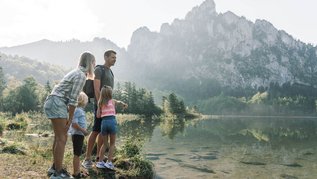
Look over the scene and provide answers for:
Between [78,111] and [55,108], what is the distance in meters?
1.40

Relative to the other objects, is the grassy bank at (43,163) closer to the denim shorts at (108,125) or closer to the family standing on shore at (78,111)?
the family standing on shore at (78,111)

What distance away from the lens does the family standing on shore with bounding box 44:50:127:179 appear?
7973 millimetres

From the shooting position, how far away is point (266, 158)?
20.5 metres

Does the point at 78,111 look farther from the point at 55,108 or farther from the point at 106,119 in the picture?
the point at 55,108

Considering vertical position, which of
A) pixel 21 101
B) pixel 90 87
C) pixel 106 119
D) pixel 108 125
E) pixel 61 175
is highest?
pixel 21 101

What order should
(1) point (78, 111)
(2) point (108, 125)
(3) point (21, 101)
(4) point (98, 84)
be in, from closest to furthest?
1. (1) point (78, 111)
2. (2) point (108, 125)
3. (4) point (98, 84)
4. (3) point (21, 101)

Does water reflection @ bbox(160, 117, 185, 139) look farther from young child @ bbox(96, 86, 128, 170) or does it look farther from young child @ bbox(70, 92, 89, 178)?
young child @ bbox(70, 92, 89, 178)

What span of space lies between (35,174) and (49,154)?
134 inches

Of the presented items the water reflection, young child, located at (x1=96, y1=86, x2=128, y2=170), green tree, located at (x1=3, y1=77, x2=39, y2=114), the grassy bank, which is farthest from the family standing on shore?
green tree, located at (x1=3, y1=77, x2=39, y2=114)

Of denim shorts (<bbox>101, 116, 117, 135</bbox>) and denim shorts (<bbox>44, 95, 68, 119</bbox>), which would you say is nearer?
denim shorts (<bbox>44, 95, 68, 119</bbox>)

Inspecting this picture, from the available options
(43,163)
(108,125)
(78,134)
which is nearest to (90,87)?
(108,125)

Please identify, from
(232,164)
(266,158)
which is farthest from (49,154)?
(266,158)

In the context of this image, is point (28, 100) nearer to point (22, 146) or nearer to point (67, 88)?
point (22, 146)

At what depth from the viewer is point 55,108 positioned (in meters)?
7.88
